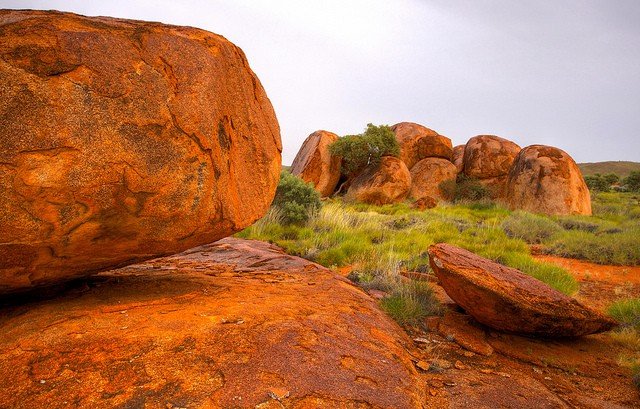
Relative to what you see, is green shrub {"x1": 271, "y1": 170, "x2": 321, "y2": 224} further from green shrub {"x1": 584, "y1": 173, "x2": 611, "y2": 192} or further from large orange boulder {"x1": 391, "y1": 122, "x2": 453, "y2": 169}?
green shrub {"x1": 584, "y1": 173, "x2": 611, "y2": 192}

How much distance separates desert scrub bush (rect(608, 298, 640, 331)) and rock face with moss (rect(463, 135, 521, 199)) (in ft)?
46.8

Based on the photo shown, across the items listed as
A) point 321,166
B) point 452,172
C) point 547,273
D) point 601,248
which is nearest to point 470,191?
point 452,172

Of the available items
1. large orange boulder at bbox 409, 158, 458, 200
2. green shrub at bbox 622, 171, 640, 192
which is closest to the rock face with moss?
large orange boulder at bbox 409, 158, 458, 200

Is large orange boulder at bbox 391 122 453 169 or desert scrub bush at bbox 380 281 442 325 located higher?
large orange boulder at bbox 391 122 453 169

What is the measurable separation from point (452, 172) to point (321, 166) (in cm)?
614

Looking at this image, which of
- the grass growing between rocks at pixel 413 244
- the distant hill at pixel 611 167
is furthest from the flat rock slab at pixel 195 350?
the distant hill at pixel 611 167

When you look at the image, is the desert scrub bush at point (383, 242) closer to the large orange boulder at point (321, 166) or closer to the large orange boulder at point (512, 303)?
the large orange boulder at point (512, 303)

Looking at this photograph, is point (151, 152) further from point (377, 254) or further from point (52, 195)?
point (377, 254)

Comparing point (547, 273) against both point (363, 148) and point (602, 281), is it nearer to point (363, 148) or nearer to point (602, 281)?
point (602, 281)

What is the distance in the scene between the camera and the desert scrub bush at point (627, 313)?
409 cm

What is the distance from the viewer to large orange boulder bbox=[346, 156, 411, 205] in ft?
52.5

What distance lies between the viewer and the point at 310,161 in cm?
1730

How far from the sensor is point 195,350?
2.08 meters

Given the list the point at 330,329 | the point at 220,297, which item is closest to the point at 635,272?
the point at 330,329
